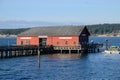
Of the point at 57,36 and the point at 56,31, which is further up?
the point at 56,31

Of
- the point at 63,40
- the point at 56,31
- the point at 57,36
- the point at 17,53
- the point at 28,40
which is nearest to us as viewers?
the point at 17,53

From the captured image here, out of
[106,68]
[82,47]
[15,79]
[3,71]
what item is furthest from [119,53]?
[15,79]

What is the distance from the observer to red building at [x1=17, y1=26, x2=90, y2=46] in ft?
365

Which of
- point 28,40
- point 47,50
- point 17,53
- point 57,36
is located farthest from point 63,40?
point 17,53

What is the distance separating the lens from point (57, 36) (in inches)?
4478

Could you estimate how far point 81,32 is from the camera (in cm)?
11200

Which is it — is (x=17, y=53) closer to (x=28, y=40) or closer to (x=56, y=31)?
(x=28, y=40)

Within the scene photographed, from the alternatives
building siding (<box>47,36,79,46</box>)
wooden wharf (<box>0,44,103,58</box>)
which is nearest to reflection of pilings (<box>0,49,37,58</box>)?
wooden wharf (<box>0,44,103,58</box>)

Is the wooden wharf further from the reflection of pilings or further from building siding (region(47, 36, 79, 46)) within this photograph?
building siding (region(47, 36, 79, 46))

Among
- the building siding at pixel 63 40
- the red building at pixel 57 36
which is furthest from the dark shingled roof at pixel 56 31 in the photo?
the building siding at pixel 63 40

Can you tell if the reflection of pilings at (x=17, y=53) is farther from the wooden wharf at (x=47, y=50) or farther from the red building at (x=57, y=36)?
the red building at (x=57, y=36)

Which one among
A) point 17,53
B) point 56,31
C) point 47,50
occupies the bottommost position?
point 17,53

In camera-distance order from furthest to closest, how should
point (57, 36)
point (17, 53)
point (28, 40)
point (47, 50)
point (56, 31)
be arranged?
1. point (28, 40)
2. point (56, 31)
3. point (57, 36)
4. point (47, 50)
5. point (17, 53)

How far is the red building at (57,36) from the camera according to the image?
111 m
